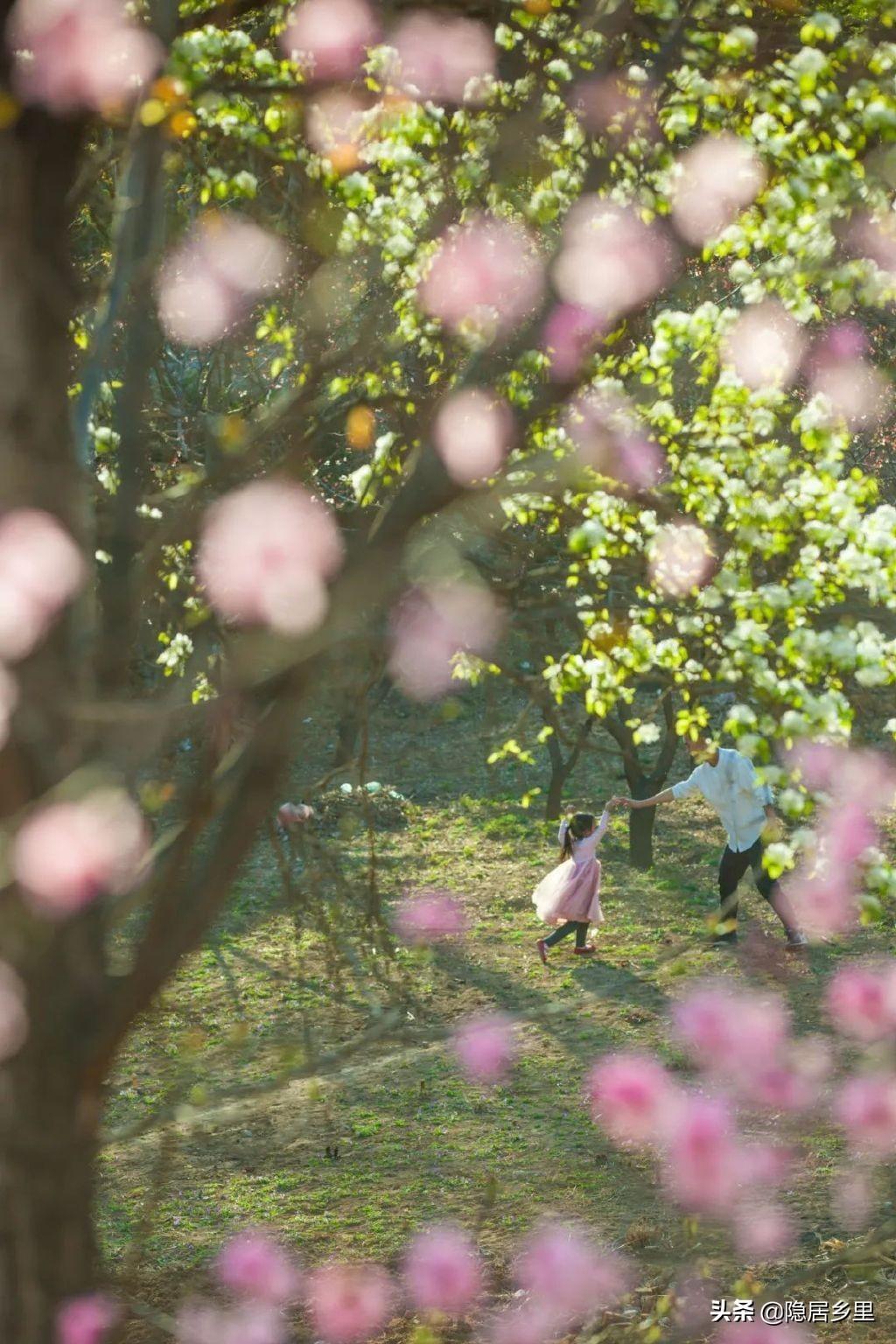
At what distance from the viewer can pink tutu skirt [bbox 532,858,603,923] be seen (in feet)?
39.7

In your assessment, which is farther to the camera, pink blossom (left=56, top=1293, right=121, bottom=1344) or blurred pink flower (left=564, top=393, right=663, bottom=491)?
blurred pink flower (left=564, top=393, right=663, bottom=491)

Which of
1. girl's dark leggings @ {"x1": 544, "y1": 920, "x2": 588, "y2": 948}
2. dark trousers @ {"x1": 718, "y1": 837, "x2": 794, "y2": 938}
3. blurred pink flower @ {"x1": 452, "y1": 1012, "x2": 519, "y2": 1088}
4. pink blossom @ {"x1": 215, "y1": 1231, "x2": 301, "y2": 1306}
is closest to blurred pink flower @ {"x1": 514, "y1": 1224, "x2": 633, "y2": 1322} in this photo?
pink blossom @ {"x1": 215, "y1": 1231, "x2": 301, "y2": 1306}

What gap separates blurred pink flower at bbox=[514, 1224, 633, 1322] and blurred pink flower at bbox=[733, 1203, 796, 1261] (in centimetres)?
59

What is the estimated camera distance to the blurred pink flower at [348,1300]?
6332 mm

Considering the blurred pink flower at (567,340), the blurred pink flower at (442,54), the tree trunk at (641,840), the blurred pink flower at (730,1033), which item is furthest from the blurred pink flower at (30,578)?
the tree trunk at (641,840)

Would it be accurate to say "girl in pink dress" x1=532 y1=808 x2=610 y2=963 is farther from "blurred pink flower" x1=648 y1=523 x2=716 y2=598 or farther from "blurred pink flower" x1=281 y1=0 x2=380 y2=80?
"blurred pink flower" x1=281 y1=0 x2=380 y2=80

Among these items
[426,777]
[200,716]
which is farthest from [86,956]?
[426,777]

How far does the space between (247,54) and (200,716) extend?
3470mm

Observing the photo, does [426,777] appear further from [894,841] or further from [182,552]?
[182,552]

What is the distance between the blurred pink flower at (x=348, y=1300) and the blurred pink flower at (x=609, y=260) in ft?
14.5

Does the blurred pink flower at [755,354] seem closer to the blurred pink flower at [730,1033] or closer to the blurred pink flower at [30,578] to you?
the blurred pink flower at [730,1033]

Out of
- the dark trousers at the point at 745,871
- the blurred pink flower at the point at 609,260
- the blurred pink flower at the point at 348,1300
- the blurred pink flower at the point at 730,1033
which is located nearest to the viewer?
the blurred pink flower at the point at 609,260

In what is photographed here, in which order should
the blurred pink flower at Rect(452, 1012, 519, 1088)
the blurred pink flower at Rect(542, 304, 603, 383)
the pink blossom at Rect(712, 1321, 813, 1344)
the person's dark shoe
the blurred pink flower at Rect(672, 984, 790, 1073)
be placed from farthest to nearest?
1. the person's dark shoe
2. the blurred pink flower at Rect(452, 1012, 519, 1088)
3. the blurred pink flower at Rect(672, 984, 790, 1073)
4. the pink blossom at Rect(712, 1321, 813, 1344)
5. the blurred pink flower at Rect(542, 304, 603, 383)

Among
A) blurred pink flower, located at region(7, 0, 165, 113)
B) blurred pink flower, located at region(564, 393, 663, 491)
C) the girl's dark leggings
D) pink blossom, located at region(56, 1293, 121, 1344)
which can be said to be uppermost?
blurred pink flower, located at region(7, 0, 165, 113)
